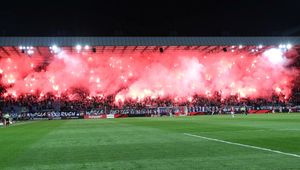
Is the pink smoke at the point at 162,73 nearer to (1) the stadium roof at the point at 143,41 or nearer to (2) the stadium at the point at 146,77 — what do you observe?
(2) the stadium at the point at 146,77

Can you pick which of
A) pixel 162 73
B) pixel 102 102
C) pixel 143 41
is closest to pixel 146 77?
pixel 162 73

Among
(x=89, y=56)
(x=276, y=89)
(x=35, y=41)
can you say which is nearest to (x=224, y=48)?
(x=276, y=89)

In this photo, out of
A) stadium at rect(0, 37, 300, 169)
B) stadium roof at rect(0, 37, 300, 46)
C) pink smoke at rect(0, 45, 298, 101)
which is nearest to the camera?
stadium roof at rect(0, 37, 300, 46)

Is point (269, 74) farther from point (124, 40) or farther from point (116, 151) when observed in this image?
point (116, 151)

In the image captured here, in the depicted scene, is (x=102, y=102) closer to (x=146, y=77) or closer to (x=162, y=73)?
(x=146, y=77)

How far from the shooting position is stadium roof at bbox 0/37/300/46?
58.2 metres

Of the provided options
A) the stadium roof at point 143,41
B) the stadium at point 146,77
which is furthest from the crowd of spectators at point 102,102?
the stadium roof at point 143,41

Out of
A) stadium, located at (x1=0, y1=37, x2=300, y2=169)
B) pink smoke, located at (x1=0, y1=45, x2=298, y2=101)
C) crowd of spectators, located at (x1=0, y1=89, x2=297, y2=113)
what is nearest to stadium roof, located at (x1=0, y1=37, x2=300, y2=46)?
stadium, located at (x1=0, y1=37, x2=300, y2=169)

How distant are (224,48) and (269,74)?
449 inches

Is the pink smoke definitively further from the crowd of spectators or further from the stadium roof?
the stadium roof

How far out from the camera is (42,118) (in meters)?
65.2

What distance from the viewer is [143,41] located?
60.9 metres

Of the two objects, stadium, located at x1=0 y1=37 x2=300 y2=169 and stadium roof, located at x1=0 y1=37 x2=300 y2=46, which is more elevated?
stadium roof, located at x1=0 y1=37 x2=300 y2=46

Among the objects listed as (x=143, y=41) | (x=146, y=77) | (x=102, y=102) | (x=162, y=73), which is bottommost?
(x=102, y=102)
